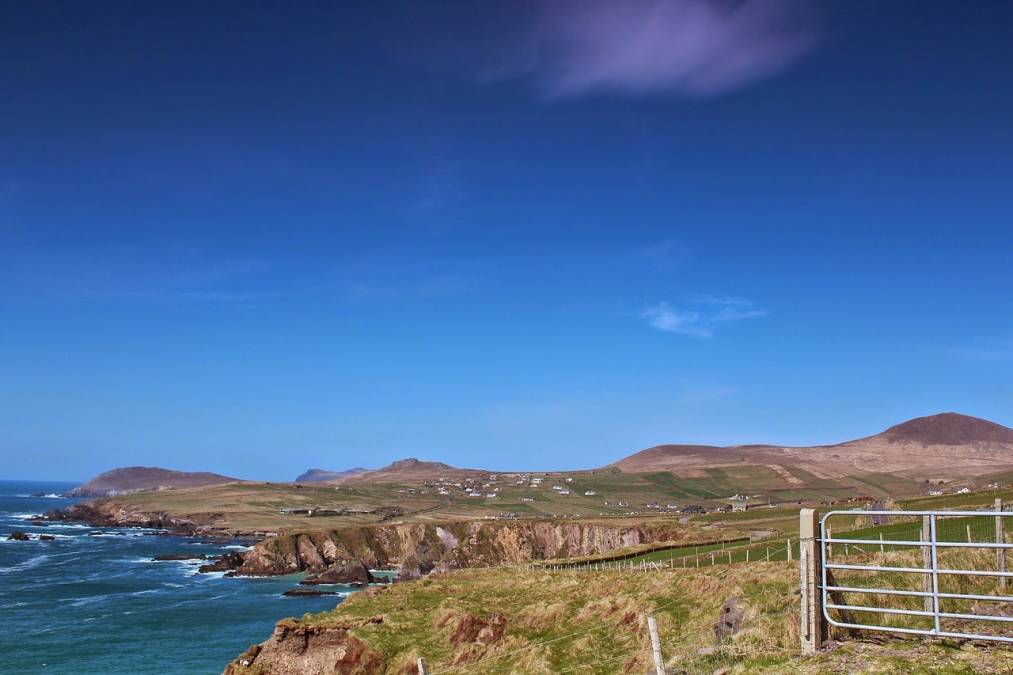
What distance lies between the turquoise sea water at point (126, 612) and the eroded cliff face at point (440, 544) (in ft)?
36.0

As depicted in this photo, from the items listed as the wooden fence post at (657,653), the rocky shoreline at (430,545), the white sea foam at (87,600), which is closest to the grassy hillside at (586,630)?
the wooden fence post at (657,653)

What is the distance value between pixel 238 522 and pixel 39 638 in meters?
129

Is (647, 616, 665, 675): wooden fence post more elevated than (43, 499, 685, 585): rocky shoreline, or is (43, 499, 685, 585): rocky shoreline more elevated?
(647, 616, 665, 675): wooden fence post

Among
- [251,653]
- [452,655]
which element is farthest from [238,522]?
[452,655]

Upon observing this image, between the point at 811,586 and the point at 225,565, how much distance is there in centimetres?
11683

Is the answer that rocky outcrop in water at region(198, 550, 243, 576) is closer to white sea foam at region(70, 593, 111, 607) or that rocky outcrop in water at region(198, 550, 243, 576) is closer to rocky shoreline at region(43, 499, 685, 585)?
rocky shoreline at region(43, 499, 685, 585)

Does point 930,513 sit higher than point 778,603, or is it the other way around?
point 930,513

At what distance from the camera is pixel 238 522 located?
7426 inches

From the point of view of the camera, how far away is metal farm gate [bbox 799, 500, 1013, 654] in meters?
11.5

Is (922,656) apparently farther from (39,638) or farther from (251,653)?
(39,638)

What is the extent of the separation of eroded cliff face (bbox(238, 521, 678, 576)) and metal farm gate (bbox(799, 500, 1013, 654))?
9593 cm

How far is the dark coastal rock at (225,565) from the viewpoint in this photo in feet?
367

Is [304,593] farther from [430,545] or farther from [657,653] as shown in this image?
[657,653]

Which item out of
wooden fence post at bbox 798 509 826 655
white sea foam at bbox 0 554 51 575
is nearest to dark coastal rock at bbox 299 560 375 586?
white sea foam at bbox 0 554 51 575
